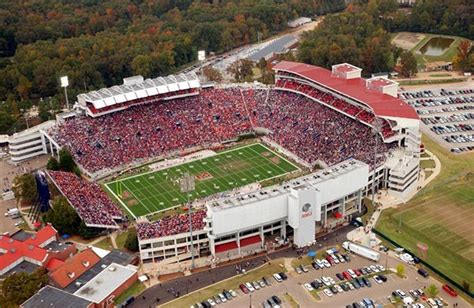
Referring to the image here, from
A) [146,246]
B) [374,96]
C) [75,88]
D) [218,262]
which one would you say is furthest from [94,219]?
[75,88]

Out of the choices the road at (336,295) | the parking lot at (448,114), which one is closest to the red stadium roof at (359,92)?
the parking lot at (448,114)

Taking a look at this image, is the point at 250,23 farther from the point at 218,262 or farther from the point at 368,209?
the point at 218,262

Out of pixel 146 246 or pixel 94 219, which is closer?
pixel 146 246

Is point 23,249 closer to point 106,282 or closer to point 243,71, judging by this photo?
point 106,282

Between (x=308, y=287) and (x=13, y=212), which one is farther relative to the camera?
(x=13, y=212)

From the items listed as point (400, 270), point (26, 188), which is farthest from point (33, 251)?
point (400, 270)
